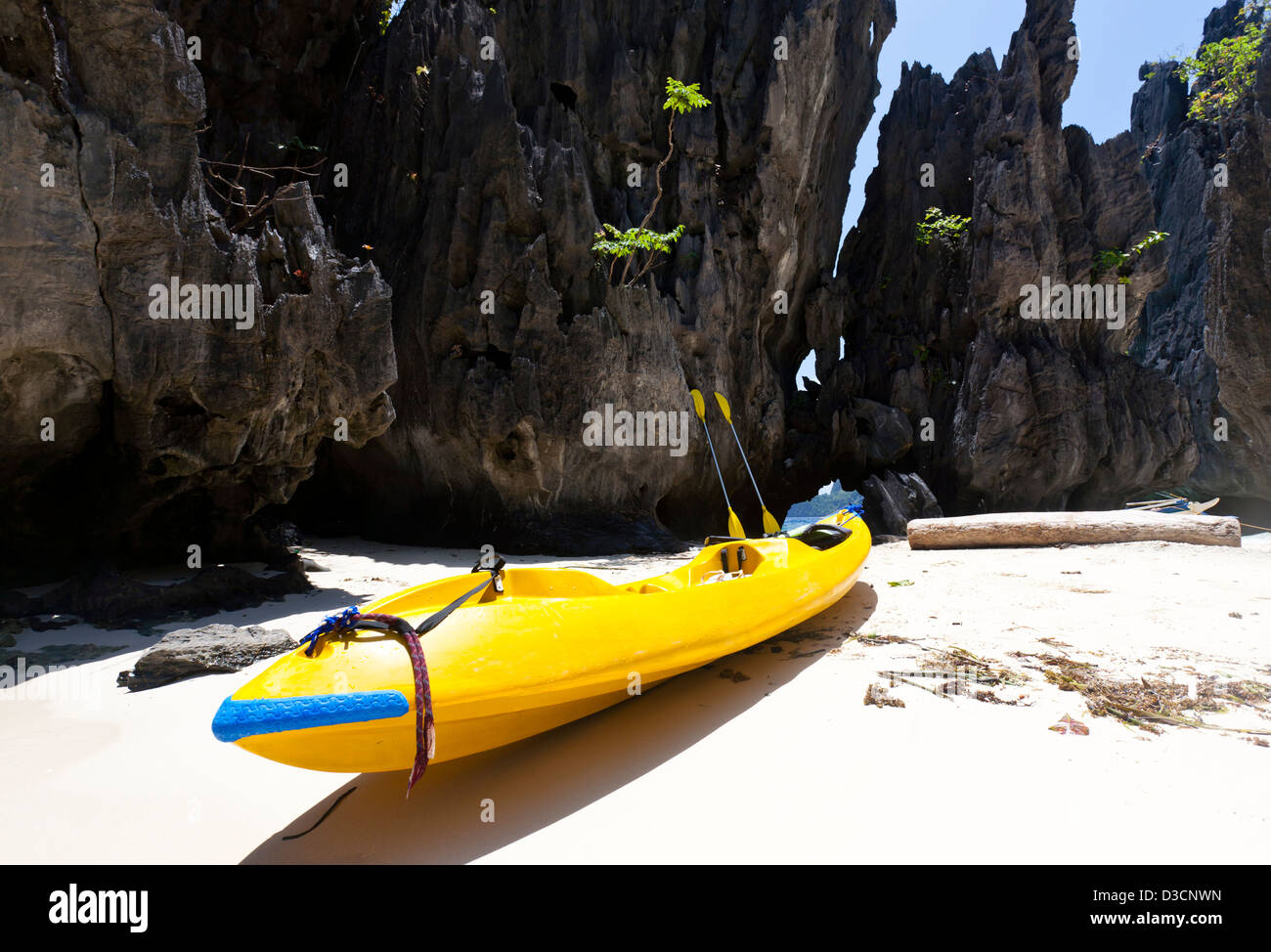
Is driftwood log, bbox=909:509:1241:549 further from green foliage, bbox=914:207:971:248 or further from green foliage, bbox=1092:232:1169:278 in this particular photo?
green foliage, bbox=914:207:971:248

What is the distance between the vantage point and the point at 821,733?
2877 mm

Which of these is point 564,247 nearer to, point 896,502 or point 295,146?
point 295,146

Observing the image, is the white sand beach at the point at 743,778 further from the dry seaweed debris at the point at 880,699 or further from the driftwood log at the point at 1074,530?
the driftwood log at the point at 1074,530

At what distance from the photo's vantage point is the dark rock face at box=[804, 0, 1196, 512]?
1864 cm

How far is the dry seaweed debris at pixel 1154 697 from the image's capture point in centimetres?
278

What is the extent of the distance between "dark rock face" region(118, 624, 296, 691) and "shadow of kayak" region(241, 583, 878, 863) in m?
2.22

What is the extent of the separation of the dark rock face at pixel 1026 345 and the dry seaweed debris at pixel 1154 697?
17121 mm

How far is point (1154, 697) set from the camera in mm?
3029

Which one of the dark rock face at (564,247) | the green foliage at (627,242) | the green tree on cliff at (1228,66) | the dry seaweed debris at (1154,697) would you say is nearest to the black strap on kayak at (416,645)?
the dry seaweed debris at (1154,697)

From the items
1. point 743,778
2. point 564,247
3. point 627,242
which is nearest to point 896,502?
point 627,242

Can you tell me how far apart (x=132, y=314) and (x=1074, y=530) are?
1157cm

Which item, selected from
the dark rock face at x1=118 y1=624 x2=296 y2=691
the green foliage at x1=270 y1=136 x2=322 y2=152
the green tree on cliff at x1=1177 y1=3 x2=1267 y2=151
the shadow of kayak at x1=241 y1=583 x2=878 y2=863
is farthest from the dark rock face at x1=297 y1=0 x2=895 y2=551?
the green tree on cliff at x1=1177 y1=3 x2=1267 y2=151

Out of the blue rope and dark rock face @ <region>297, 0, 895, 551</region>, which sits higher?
dark rock face @ <region>297, 0, 895, 551</region>
